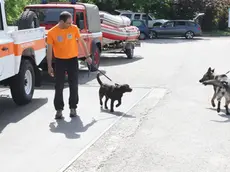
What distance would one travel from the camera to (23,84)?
28.9ft

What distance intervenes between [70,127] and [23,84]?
198 centimetres

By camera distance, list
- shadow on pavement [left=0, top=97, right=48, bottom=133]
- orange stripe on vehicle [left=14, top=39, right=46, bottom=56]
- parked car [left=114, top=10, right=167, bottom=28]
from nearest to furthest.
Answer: shadow on pavement [left=0, top=97, right=48, bottom=133], orange stripe on vehicle [left=14, top=39, right=46, bottom=56], parked car [left=114, top=10, right=167, bottom=28]

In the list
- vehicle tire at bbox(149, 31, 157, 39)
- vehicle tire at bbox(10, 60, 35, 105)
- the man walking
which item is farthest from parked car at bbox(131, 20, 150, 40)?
the man walking

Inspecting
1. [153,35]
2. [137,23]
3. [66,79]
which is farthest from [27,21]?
[153,35]

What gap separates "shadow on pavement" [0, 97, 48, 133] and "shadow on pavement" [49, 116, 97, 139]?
0.79m

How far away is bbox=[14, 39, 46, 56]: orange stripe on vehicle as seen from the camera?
8297mm

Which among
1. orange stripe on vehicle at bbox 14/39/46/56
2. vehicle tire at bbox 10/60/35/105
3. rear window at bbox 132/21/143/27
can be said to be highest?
orange stripe on vehicle at bbox 14/39/46/56

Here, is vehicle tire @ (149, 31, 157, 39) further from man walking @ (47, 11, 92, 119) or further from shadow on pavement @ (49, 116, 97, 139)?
shadow on pavement @ (49, 116, 97, 139)

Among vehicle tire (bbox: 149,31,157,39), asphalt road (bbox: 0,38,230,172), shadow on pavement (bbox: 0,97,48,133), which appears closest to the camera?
asphalt road (bbox: 0,38,230,172)

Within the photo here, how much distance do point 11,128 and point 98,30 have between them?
8.22 m

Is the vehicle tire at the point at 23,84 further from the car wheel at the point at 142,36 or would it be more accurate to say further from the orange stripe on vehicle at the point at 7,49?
the car wheel at the point at 142,36

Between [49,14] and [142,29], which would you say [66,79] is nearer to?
[49,14]

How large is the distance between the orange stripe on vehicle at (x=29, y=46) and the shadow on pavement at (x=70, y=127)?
1617 mm

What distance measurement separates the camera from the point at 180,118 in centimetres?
798
